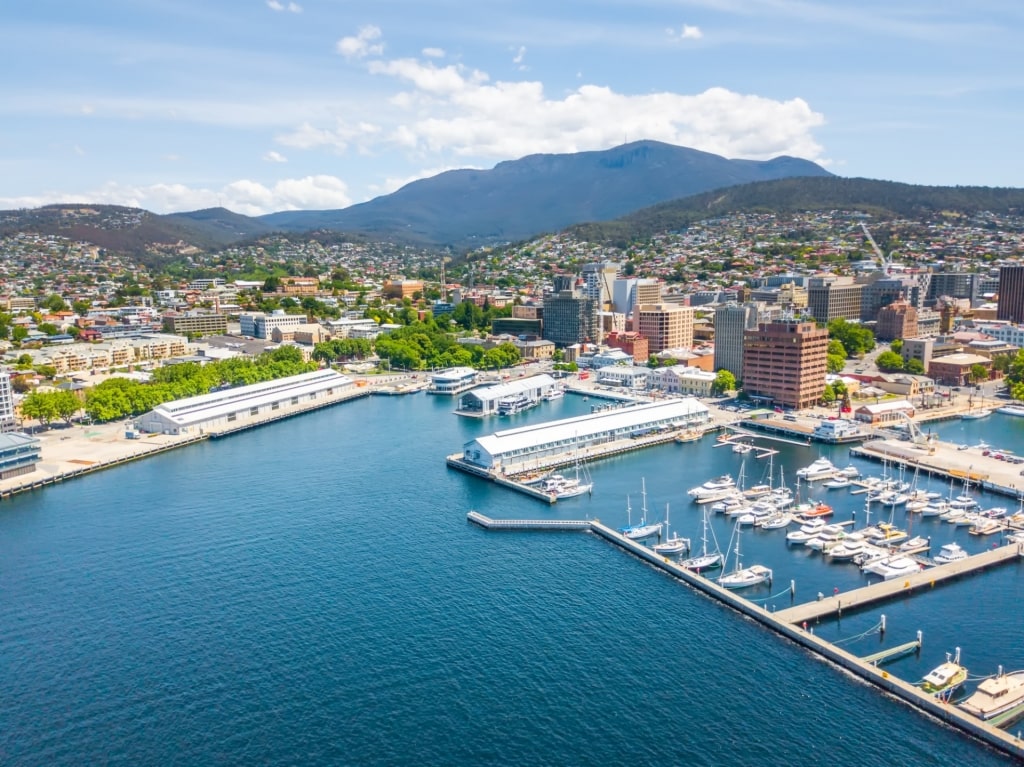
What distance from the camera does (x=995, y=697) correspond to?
15375 millimetres

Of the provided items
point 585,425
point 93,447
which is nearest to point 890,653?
point 585,425

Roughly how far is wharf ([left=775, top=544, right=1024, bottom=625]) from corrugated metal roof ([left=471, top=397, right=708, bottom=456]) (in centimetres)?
1499

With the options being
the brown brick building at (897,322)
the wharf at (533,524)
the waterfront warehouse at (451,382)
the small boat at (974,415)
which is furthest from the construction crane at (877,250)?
the wharf at (533,524)

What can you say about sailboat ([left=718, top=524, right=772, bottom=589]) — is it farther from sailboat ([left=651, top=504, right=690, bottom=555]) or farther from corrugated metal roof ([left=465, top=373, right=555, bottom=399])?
corrugated metal roof ([left=465, top=373, right=555, bottom=399])

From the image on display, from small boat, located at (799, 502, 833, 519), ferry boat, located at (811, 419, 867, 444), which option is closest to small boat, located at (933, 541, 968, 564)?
small boat, located at (799, 502, 833, 519)

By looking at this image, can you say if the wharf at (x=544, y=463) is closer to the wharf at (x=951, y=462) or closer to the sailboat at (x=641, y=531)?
the sailboat at (x=641, y=531)

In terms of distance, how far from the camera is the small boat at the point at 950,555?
22172mm

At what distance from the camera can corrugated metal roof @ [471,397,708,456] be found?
32750 mm

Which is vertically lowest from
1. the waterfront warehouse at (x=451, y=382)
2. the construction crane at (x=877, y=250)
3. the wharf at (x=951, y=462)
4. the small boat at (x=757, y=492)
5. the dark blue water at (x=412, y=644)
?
the dark blue water at (x=412, y=644)

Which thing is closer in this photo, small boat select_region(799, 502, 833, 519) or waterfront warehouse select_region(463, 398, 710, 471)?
small boat select_region(799, 502, 833, 519)

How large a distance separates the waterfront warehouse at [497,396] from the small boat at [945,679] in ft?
96.8

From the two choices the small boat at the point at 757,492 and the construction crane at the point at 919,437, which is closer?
the small boat at the point at 757,492

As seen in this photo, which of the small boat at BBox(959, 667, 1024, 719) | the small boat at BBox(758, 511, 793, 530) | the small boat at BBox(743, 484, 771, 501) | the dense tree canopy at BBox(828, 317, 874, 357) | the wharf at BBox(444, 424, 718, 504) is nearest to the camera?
the small boat at BBox(959, 667, 1024, 719)

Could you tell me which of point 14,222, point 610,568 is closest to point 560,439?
point 610,568
